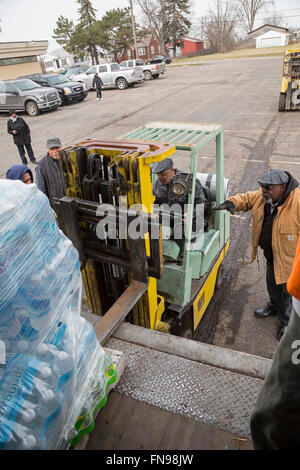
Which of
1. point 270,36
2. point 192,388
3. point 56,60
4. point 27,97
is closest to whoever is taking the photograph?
point 192,388

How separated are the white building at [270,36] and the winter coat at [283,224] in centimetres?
6291

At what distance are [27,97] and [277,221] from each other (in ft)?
57.0

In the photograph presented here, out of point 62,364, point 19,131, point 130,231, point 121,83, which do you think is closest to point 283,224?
point 130,231

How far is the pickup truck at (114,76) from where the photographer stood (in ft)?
73.7

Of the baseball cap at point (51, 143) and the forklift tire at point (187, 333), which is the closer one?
A: the forklift tire at point (187, 333)

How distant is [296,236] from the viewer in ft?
10.4

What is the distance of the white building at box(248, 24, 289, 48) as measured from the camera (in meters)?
54.4

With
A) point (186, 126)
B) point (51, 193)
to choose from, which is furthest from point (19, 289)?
point (51, 193)

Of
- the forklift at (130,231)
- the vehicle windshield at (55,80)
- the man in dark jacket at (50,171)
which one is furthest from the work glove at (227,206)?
the vehicle windshield at (55,80)

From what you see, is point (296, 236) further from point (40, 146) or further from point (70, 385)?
point (40, 146)

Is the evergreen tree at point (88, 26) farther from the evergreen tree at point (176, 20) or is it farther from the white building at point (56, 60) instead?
the white building at point (56, 60)

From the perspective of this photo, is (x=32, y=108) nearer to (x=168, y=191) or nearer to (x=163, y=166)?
(x=163, y=166)

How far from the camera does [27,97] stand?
56.0ft
